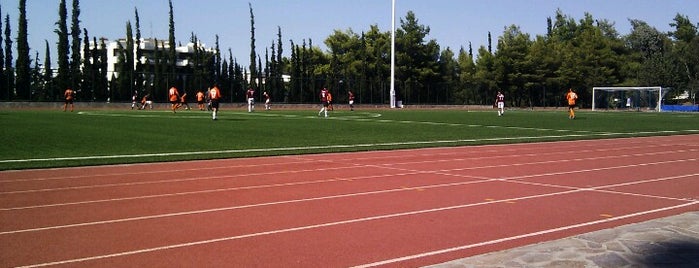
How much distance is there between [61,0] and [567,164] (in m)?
59.2

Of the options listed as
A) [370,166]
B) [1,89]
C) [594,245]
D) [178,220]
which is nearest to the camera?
[594,245]

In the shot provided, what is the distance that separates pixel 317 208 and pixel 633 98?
68464mm

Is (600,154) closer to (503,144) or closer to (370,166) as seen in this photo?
(503,144)

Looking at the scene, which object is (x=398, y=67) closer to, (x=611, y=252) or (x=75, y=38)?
(x=75, y=38)

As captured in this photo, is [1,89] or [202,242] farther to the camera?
[1,89]

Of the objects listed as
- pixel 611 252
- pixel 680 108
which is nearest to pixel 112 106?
Result: pixel 611 252

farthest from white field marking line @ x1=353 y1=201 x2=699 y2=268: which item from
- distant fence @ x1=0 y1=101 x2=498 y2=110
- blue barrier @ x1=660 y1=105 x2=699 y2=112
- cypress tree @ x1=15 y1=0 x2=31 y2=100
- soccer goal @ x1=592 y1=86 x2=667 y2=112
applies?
blue barrier @ x1=660 y1=105 x2=699 y2=112

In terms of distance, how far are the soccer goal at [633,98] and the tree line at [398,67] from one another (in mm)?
9562

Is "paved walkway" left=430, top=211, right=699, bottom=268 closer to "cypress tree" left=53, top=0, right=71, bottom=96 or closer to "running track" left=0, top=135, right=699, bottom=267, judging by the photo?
"running track" left=0, top=135, right=699, bottom=267

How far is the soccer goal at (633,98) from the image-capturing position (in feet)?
224

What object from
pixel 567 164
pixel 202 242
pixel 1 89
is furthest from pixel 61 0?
pixel 202 242

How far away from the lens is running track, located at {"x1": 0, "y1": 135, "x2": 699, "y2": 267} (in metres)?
5.82

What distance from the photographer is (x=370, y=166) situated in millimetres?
13109

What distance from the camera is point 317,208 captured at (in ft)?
26.6
